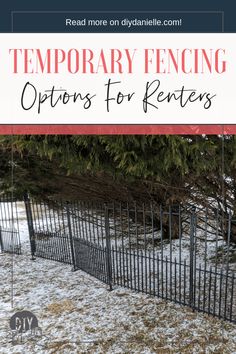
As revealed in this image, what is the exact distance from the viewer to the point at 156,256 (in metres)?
9.50

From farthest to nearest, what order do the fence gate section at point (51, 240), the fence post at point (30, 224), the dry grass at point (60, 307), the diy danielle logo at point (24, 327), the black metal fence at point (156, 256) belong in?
1. the fence post at point (30, 224)
2. the fence gate section at point (51, 240)
3. the dry grass at point (60, 307)
4. the black metal fence at point (156, 256)
5. the diy danielle logo at point (24, 327)

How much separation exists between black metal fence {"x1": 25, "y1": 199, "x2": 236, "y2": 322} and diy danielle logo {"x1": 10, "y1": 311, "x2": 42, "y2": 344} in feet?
6.74

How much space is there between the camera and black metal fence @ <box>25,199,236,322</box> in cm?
650

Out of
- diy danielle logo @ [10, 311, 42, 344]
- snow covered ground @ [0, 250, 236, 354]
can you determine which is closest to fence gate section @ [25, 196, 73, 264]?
snow covered ground @ [0, 250, 236, 354]

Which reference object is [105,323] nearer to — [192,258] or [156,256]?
[192,258]

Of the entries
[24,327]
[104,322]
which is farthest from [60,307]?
[104,322]

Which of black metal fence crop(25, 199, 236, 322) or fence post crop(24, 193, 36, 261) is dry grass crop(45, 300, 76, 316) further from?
fence post crop(24, 193, 36, 261)

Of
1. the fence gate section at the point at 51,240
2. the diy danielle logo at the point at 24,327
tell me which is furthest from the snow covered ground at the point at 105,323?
the fence gate section at the point at 51,240

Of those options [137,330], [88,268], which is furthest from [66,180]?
[137,330]

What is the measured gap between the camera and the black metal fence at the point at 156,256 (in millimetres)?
6504

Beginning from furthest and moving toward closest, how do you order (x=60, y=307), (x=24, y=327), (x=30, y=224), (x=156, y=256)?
(x=30, y=224)
(x=156, y=256)
(x=60, y=307)
(x=24, y=327)

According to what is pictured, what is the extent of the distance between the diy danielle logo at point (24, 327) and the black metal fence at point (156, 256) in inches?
80.9

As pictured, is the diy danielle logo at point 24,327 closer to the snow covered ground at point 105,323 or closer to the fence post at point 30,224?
the snow covered ground at point 105,323

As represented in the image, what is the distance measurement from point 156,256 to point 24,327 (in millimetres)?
4193
